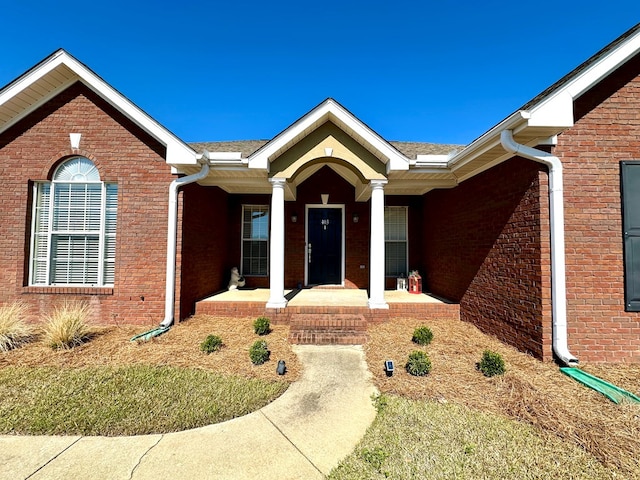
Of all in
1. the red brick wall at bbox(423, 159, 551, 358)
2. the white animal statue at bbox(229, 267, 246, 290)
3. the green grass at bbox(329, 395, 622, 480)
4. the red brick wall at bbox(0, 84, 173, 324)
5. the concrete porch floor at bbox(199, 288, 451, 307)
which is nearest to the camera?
the green grass at bbox(329, 395, 622, 480)

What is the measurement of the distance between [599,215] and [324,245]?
6.43m

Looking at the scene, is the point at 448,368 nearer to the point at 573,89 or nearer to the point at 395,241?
the point at 573,89

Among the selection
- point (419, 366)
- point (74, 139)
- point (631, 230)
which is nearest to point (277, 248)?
point (419, 366)

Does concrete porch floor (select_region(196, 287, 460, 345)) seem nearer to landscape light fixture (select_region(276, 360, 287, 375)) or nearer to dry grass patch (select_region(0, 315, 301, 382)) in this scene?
dry grass patch (select_region(0, 315, 301, 382))

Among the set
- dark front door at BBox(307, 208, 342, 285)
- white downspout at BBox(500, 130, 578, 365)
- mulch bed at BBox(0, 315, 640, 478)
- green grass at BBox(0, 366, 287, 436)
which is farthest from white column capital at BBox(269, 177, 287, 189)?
white downspout at BBox(500, 130, 578, 365)

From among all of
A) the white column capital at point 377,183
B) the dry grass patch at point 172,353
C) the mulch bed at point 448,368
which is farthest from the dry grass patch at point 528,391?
the white column capital at point 377,183

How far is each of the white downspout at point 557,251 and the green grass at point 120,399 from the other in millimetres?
4254

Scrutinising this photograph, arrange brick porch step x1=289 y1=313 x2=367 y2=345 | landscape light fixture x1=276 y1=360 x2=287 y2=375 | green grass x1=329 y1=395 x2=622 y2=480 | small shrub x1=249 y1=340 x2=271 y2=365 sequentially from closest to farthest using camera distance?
green grass x1=329 y1=395 x2=622 y2=480, landscape light fixture x1=276 y1=360 x2=287 y2=375, small shrub x1=249 y1=340 x2=271 y2=365, brick porch step x1=289 y1=313 x2=367 y2=345

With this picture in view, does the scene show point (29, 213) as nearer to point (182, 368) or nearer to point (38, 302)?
point (38, 302)

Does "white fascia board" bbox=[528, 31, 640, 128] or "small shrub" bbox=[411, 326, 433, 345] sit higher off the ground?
"white fascia board" bbox=[528, 31, 640, 128]

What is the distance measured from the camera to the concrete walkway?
7.79 ft

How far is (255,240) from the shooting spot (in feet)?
30.6

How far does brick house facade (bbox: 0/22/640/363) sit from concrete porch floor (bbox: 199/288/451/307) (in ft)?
1.46

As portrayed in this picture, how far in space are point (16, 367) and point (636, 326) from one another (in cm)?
952
